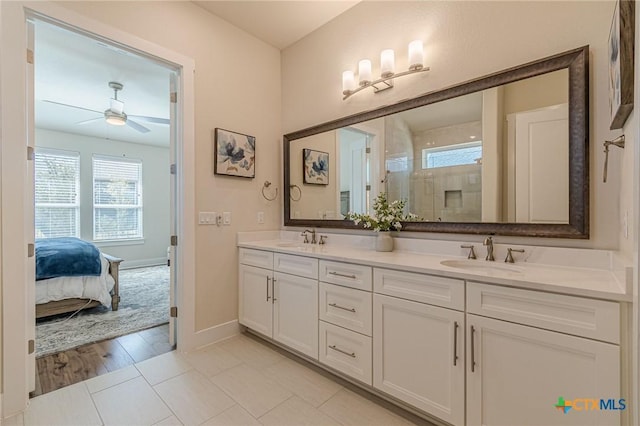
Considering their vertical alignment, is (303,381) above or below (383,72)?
below

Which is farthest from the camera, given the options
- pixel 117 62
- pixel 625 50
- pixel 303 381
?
pixel 117 62

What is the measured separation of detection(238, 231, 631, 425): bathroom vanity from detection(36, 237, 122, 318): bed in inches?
101

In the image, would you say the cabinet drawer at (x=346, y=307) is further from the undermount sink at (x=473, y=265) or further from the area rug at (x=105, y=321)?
the area rug at (x=105, y=321)

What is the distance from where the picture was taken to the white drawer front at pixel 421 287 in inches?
55.5

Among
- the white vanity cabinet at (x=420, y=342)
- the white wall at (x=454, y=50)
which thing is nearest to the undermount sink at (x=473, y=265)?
the white wall at (x=454, y=50)

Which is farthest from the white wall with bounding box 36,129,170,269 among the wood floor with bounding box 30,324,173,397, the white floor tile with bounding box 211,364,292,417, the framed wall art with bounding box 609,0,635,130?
the framed wall art with bounding box 609,0,635,130

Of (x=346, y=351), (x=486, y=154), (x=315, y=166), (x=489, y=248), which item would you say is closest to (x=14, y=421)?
(x=346, y=351)

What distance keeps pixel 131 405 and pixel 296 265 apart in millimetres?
1309

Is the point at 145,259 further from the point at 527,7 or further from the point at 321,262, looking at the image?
the point at 527,7

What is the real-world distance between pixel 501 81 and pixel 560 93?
0.32 m

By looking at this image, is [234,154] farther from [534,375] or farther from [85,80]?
[534,375]

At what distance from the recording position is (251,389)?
6.23 feet

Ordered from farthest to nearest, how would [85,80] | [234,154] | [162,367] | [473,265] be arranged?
[85,80] < [234,154] < [162,367] < [473,265]

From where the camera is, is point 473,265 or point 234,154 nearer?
point 473,265
